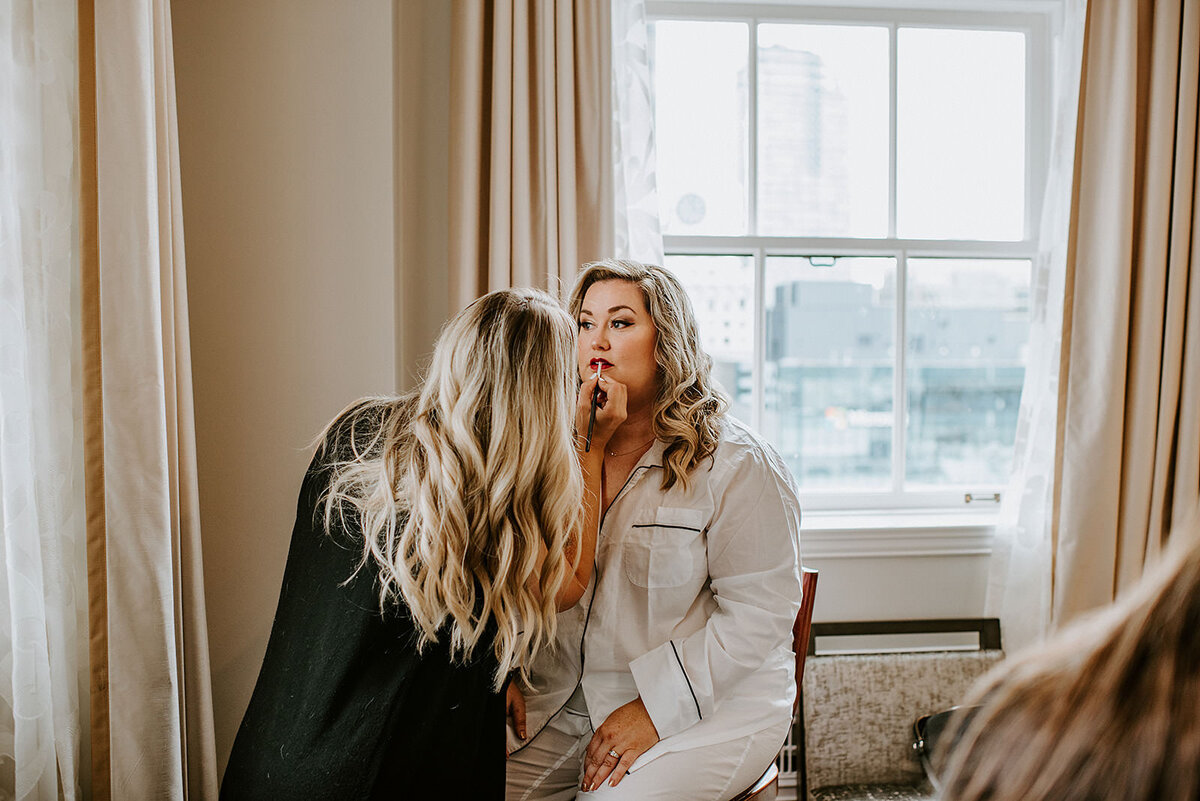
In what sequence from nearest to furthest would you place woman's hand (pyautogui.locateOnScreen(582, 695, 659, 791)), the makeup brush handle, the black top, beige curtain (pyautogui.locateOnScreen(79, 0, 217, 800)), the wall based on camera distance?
the black top, beige curtain (pyautogui.locateOnScreen(79, 0, 217, 800)), woman's hand (pyautogui.locateOnScreen(582, 695, 659, 791)), the makeup brush handle, the wall

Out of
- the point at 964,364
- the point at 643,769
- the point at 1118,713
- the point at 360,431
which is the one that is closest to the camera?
the point at 1118,713

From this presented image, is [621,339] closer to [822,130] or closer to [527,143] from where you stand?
[527,143]

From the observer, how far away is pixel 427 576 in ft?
3.48

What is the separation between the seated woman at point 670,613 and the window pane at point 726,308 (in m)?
0.89

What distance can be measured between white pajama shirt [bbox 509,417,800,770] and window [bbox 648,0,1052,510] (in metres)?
1.03

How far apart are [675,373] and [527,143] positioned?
819 mm

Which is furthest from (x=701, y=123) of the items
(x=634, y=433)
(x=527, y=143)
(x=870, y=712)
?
(x=870, y=712)

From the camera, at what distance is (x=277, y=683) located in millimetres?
1131

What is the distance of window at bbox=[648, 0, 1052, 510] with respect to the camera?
2480mm

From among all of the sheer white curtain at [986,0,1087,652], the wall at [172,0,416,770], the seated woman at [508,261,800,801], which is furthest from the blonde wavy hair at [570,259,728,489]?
the sheer white curtain at [986,0,1087,652]

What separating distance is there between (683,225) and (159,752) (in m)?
1.84

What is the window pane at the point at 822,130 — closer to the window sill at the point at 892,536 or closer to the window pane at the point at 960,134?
the window pane at the point at 960,134

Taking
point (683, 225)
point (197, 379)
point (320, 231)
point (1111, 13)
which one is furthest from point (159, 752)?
point (1111, 13)

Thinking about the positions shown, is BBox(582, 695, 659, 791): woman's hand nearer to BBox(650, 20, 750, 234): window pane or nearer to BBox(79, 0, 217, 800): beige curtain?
BBox(79, 0, 217, 800): beige curtain
